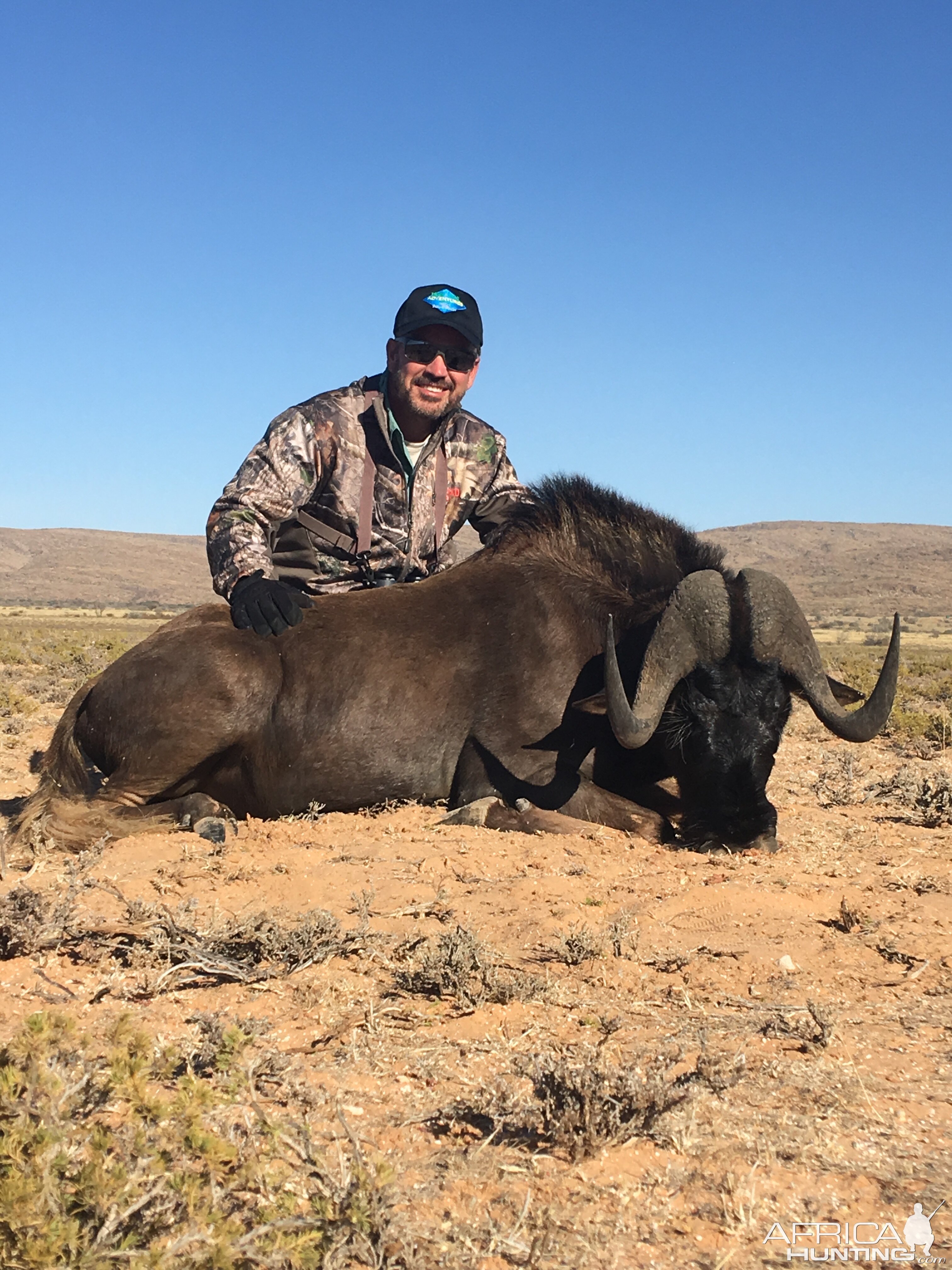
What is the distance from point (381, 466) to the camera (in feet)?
24.2

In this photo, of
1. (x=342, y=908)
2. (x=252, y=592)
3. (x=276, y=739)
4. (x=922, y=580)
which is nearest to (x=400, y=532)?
(x=252, y=592)

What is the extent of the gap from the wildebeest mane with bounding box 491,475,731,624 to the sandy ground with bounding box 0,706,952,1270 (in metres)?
1.44

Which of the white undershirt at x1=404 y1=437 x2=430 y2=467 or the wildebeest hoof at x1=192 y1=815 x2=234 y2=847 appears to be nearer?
the wildebeest hoof at x1=192 y1=815 x2=234 y2=847

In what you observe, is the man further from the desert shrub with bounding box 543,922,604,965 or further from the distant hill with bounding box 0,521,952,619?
the distant hill with bounding box 0,521,952,619

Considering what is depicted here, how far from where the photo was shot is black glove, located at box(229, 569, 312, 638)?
590 centimetres

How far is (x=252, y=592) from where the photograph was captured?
605 cm

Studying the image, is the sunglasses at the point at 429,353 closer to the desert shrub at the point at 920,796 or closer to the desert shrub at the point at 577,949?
the desert shrub at the point at 920,796

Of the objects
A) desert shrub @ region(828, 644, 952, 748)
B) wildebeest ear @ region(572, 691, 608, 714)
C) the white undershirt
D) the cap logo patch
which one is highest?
the cap logo patch

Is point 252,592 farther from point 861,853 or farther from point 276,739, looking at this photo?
point 861,853

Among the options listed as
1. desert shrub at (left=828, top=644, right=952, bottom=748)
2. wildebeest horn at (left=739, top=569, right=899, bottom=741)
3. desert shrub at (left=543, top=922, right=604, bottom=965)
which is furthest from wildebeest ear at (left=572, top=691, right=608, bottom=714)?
desert shrub at (left=828, top=644, right=952, bottom=748)

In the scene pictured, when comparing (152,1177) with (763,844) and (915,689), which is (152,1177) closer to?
Answer: (763,844)

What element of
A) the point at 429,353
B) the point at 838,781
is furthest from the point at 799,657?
the point at 429,353

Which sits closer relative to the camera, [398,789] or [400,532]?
[398,789]

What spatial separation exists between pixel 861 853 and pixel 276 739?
126 inches
